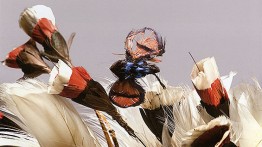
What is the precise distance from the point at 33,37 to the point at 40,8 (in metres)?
0.05

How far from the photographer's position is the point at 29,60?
0.79 m

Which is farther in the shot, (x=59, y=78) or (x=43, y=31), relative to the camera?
(x=43, y=31)

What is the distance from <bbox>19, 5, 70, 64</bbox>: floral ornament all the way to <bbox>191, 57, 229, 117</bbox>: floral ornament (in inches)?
8.6

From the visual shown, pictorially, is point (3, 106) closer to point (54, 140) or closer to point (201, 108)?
point (54, 140)

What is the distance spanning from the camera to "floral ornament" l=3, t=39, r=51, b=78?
0.79 m

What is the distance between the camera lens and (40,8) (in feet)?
2.59

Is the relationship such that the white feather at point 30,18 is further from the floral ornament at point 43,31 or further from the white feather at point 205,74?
the white feather at point 205,74

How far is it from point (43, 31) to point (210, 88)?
0.28m

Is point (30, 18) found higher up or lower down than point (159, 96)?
higher up

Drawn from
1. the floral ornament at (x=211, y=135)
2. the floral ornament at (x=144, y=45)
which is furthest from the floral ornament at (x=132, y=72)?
the floral ornament at (x=211, y=135)

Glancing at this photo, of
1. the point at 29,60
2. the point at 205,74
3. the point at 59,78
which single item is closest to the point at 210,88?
the point at 205,74

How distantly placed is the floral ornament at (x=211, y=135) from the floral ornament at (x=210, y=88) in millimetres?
52

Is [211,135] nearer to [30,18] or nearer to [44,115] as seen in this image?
[44,115]

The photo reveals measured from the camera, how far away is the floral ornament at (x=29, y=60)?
2.59 feet
